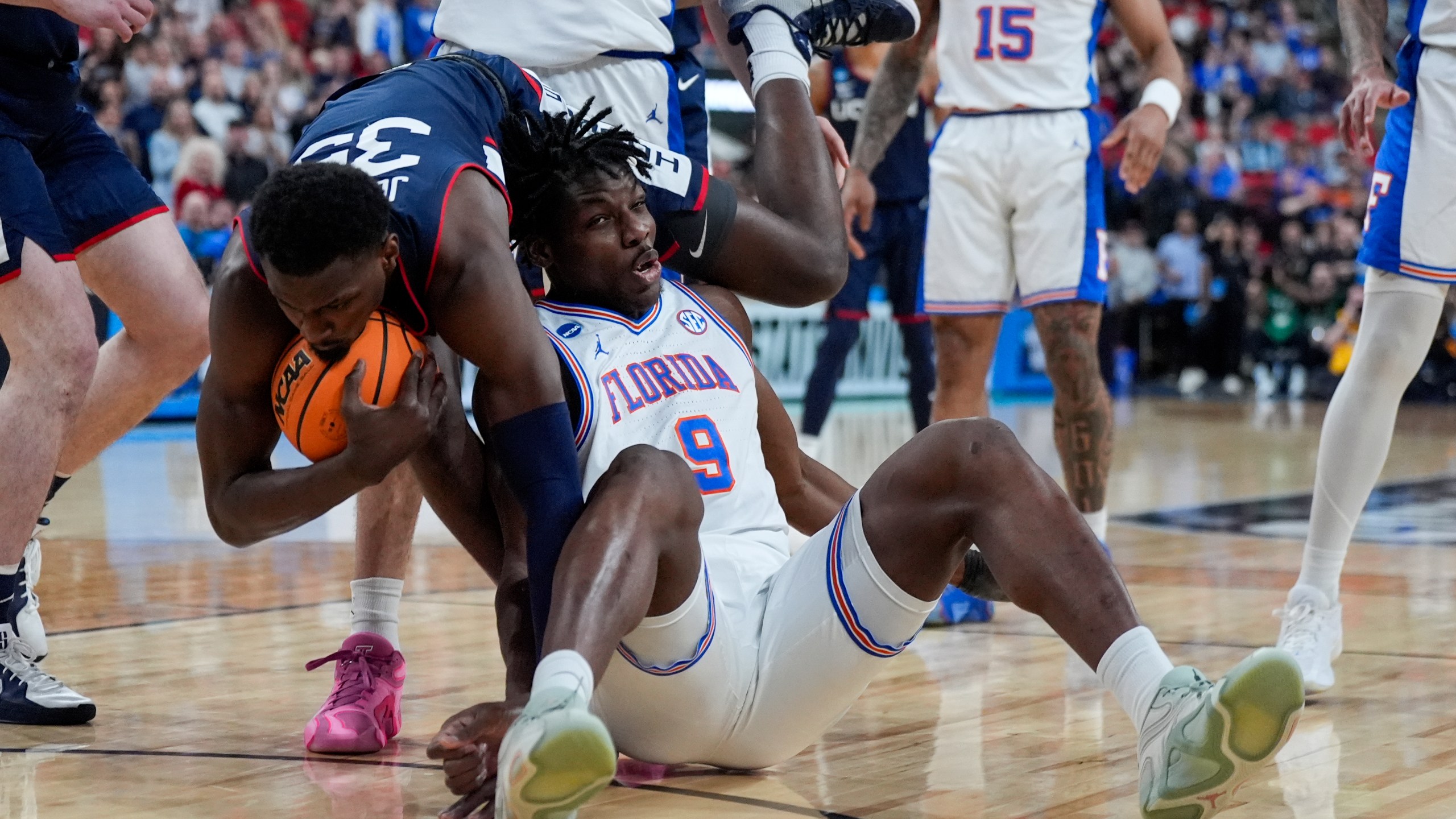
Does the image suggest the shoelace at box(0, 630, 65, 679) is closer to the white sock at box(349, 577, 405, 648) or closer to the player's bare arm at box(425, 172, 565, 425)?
the white sock at box(349, 577, 405, 648)

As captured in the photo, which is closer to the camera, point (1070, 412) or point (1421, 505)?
point (1070, 412)

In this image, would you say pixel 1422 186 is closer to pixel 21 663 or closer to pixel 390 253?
pixel 390 253

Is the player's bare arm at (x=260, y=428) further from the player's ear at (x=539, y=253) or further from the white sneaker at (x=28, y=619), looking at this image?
the white sneaker at (x=28, y=619)

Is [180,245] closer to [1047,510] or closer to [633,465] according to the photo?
[633,465]

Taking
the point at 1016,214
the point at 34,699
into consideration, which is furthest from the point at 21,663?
the point at 1016,214

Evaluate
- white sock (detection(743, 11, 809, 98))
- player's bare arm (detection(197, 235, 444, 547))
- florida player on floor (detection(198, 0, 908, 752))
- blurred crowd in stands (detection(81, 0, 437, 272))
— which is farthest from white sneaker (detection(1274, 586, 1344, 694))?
blurred crowd in stands (detection(81, 0, 437, 272))

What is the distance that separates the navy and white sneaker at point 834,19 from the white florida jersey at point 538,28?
38 centimetres

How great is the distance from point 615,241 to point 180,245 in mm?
1506

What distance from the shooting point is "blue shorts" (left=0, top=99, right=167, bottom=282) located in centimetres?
350

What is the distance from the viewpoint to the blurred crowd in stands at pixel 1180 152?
12.2m

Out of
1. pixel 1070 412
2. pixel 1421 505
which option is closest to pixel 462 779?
pixel 1070 412

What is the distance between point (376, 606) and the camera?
11.2ft

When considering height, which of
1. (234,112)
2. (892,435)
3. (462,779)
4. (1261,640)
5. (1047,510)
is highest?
(1047,510)

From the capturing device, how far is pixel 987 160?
16.8ft
